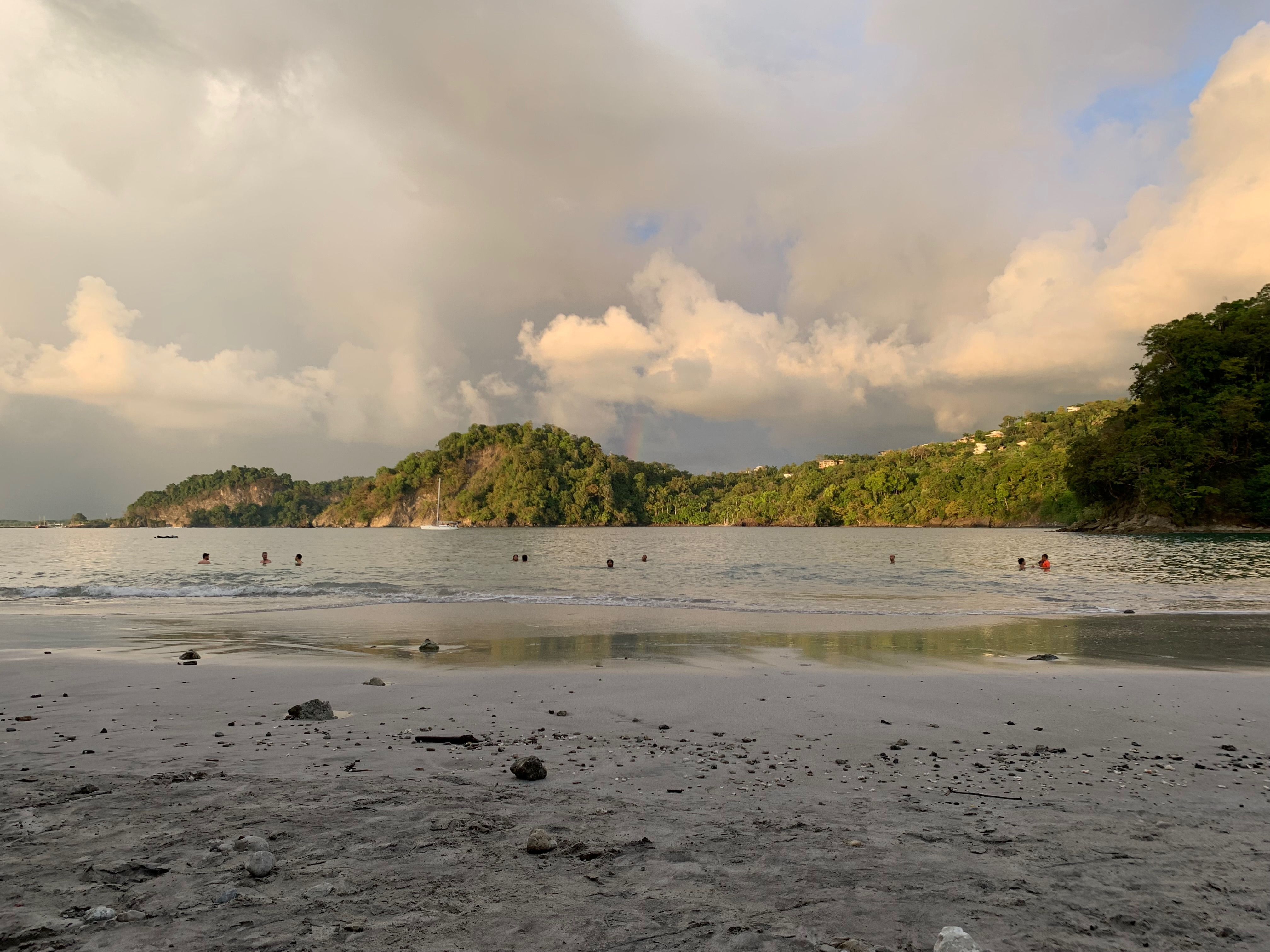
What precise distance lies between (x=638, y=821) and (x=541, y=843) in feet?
2.54

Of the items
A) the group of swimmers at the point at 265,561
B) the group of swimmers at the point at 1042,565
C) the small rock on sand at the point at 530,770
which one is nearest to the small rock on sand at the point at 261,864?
the small rock on sand at the point at 530,770

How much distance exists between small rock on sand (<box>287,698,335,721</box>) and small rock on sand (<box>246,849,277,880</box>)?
3.88 meters

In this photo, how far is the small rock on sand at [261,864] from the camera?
12.0 feet

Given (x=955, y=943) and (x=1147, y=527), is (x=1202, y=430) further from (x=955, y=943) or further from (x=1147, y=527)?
(x=955, y=943)

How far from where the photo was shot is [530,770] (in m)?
5.42

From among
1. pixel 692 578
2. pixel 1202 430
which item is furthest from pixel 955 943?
pixel 1202 430

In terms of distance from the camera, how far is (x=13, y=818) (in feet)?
14.4

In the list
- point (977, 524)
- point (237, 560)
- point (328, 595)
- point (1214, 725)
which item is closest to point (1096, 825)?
point (1214, 725)

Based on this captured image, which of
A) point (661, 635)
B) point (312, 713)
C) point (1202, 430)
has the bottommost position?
point (661, 635)

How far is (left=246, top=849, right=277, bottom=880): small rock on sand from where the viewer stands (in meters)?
3.65

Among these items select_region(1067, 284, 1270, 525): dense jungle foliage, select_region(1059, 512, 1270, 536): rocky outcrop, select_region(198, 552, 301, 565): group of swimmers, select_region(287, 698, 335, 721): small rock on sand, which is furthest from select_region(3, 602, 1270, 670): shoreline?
select_region(1067, 284, 1270, 525): dense jungle foliage

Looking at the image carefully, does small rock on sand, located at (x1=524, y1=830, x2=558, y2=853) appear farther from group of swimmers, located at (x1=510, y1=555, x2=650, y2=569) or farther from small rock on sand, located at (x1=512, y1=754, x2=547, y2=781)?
group of swimmers, located at (x1=510, y1=555, x2=650, y2=569)

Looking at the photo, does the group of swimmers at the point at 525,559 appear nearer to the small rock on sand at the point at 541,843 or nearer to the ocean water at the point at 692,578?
the ocean water at the point at 692,578

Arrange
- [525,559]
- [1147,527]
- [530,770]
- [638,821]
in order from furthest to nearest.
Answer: [1147,527]
[525,559]
[530,770]
[638,821]
